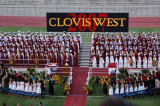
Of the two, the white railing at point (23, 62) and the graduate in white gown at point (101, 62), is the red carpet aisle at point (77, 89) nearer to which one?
the graduate in white gown at point (101, 62)

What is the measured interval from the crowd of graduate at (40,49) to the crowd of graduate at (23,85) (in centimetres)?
349

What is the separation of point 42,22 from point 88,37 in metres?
7.42

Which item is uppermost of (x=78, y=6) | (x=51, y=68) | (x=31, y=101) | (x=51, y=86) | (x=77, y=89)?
(x=78, y=6)

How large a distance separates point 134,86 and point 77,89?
3147 mm

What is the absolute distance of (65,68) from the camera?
21797 millimetres

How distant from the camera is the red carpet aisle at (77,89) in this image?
18222 millimetres

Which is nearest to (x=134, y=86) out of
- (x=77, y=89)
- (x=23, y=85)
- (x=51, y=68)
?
(x=77, y=89)

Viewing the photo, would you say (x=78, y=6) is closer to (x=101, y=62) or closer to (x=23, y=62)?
(x=23, y=62)

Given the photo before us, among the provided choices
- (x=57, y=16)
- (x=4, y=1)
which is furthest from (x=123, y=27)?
(x=4, y=1)

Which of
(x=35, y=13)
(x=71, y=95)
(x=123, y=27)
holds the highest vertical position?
(x=35, y=13)

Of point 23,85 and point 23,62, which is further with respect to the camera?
point 23,62

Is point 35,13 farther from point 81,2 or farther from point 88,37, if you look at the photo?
point 88,37

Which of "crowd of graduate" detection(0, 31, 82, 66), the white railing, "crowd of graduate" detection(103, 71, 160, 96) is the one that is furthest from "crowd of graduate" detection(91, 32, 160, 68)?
"crowd of graduate" detection(103, 71, 160, 96)

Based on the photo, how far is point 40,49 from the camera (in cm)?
2342
